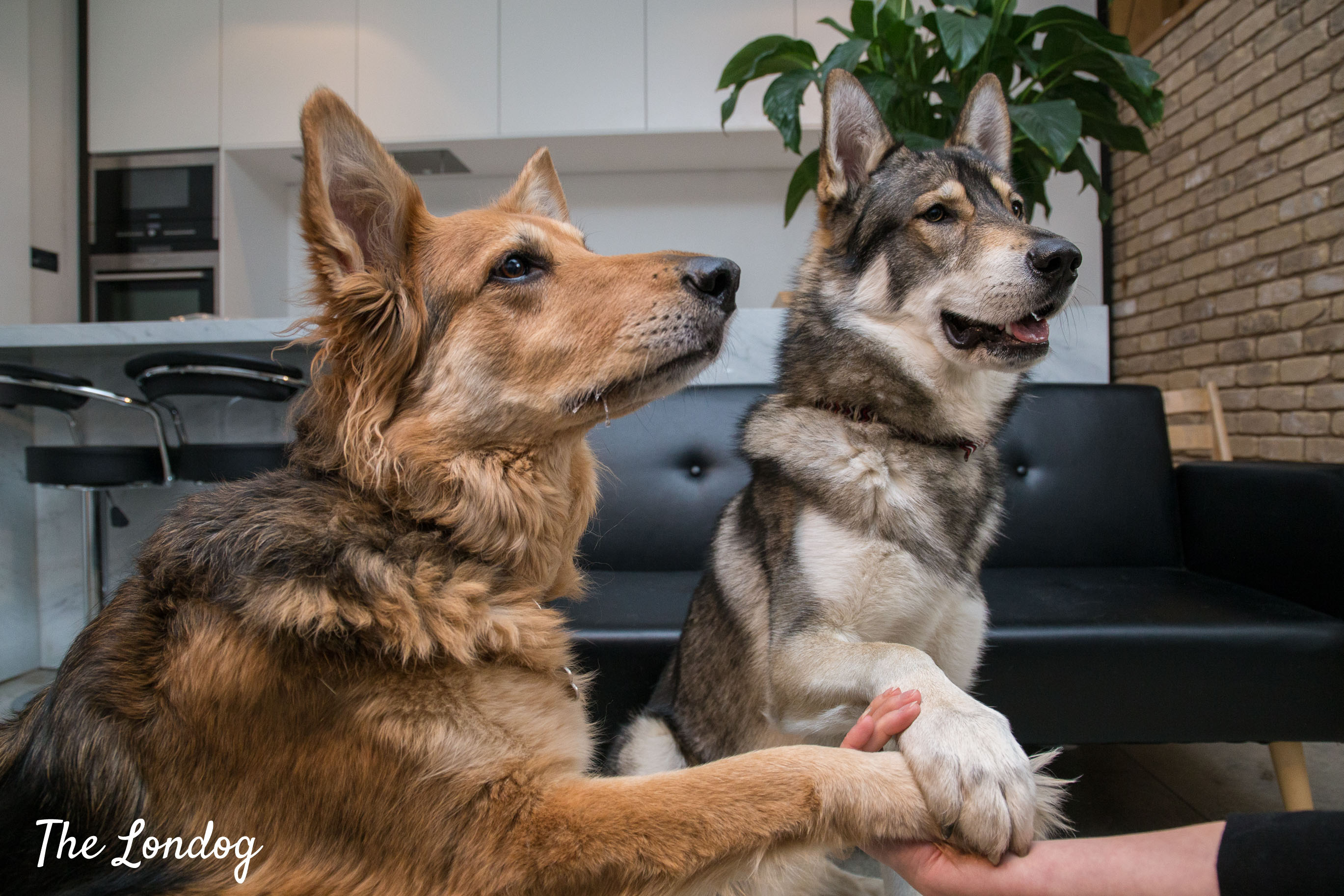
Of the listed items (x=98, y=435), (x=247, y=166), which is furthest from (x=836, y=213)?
(x=247, y=166)

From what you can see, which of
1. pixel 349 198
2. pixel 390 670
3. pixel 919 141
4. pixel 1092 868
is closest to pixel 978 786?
pixel 1092 868

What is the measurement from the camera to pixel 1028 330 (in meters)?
1.16

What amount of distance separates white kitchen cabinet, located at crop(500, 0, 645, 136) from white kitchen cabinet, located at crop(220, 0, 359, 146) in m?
1.20

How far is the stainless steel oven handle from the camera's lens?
4699 millimetres

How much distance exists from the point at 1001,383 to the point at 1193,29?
3944 millimetres

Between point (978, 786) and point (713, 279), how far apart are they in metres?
0.73

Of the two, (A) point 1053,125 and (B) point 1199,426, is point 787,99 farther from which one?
(B) point 1199,426

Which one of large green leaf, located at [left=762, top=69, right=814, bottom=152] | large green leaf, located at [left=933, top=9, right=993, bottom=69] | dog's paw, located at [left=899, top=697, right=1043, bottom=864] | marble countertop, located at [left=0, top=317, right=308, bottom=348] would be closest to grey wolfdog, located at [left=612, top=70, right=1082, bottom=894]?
dog's paw, located at [left=899, top=697, right=1043, bottom=864]

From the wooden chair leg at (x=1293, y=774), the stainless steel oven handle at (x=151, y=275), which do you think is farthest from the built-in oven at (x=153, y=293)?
the wooden chair leg at (x=1293, y=774)

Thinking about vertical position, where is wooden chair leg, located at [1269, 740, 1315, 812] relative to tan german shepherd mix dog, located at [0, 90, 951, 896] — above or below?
below

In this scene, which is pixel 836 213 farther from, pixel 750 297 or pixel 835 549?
pixel 750 297

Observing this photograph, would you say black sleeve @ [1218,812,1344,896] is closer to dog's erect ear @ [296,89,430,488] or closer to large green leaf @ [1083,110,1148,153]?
dog's erect ear @ [296,89,430,488]

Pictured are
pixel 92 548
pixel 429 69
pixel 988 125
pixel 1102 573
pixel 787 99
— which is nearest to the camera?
Answer: pixel 988 125

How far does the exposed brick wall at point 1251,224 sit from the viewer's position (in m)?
2.93
